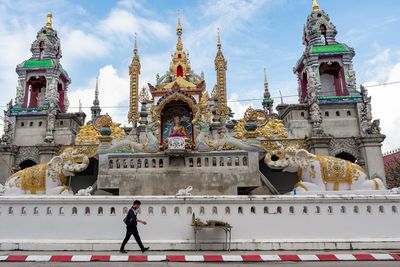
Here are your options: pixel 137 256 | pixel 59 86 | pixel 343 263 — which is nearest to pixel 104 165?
pixel 137 256

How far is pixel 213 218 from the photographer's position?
10578 millimetres

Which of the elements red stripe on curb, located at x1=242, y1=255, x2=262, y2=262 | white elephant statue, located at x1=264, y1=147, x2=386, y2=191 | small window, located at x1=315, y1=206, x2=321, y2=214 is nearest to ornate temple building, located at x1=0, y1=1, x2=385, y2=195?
white elephant statue, located at x1=264, y1=147, x2=386, y2=191

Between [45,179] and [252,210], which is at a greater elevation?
[45,179]

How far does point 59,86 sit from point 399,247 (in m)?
35.6

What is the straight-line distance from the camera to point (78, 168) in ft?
44.6

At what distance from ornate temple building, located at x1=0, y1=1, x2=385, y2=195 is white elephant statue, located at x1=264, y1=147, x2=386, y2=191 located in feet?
0.12

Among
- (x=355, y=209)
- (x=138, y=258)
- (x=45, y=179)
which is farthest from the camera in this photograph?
(x=45, y=179)

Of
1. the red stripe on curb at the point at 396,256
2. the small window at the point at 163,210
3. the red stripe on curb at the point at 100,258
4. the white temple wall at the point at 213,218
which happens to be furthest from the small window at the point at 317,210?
the red stripe on curb at the point at 100,258

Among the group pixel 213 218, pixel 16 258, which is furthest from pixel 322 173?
pixel 16 258

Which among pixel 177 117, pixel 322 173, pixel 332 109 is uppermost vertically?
pixel 332 109

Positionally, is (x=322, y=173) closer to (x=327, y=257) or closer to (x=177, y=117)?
(x=327, y=257)

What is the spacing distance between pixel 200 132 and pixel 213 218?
578 cm

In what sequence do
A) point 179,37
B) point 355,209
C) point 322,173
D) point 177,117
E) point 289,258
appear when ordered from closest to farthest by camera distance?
1. point 289,258
2. point 355,209
3. point 322,173
4. point 177,117
5. point 179,37

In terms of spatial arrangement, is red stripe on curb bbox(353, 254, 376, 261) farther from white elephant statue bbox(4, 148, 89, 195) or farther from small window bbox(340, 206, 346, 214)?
white elephant statue bbox(4, 148, 89, 195)
